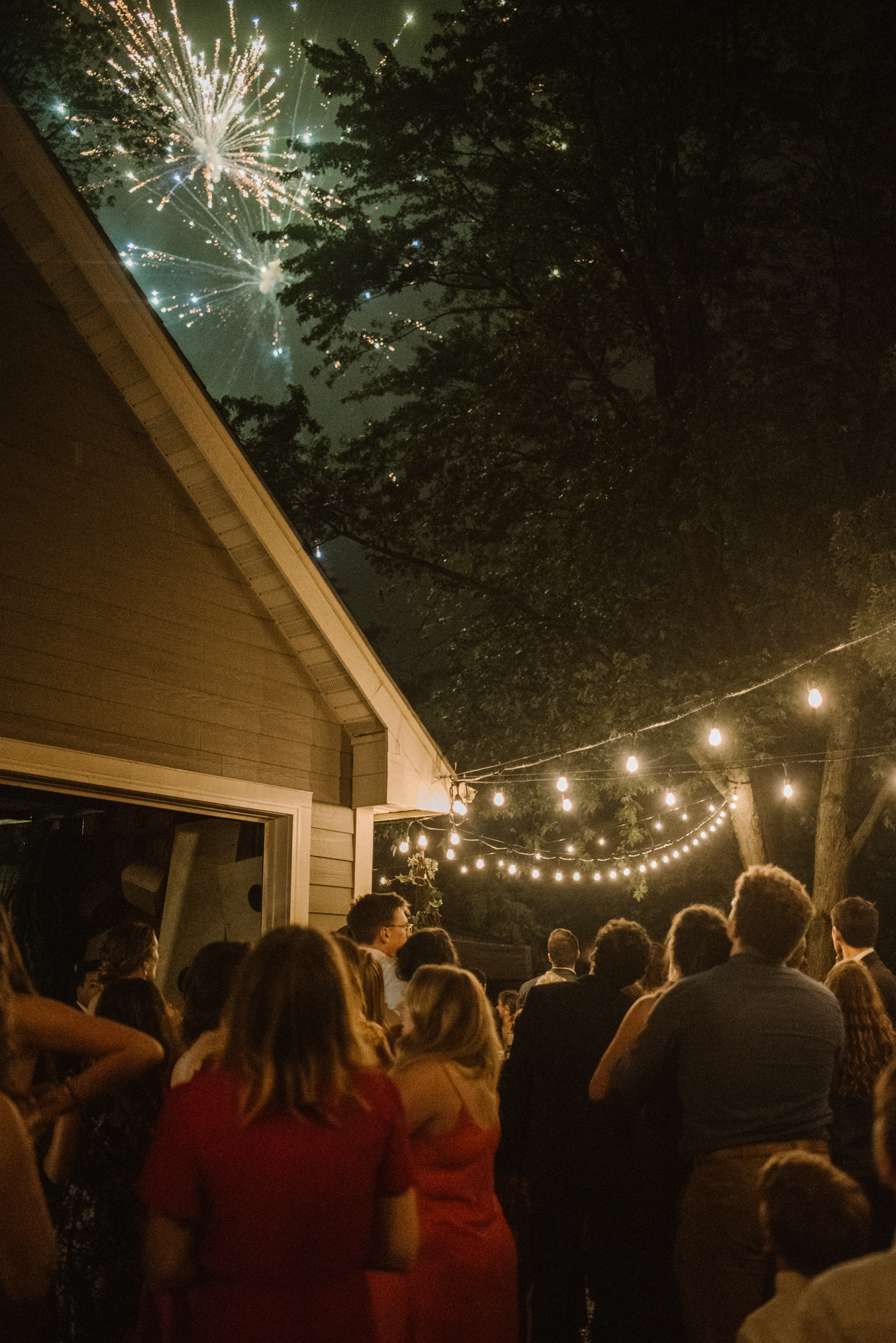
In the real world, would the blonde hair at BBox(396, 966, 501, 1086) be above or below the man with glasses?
below

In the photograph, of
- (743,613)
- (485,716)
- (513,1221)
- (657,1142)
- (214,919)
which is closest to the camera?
(657,1142)

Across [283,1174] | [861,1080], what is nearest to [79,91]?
[861,1080]

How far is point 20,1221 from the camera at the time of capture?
1.99 m

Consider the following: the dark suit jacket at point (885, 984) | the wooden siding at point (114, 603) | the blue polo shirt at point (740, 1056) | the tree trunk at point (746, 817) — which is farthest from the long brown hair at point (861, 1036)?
the tree trunk at point (746, 817)

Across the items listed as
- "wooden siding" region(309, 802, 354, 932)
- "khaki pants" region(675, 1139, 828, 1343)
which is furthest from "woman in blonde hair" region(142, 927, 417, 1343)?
"wooden siding" region(309, 802, 354, 932)

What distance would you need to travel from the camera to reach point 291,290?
703 inches

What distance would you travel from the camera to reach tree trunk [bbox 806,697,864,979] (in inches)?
620

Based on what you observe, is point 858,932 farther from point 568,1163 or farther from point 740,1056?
point 740,1056

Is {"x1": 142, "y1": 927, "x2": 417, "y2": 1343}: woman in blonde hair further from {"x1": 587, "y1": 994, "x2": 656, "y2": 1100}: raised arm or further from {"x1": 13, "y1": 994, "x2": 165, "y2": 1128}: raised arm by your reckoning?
{"x1": 587, "y1": 994, "x2": 656, "y2": 1100}: raised arm

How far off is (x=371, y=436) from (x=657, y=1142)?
1558cm

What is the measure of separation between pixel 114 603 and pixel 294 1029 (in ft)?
15.1

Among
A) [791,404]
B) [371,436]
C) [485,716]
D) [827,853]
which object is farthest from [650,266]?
[827,853]

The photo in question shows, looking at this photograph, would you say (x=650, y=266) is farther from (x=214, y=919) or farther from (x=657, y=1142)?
(x=657, y=1142)

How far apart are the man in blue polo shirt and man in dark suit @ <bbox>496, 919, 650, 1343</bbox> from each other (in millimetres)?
852
